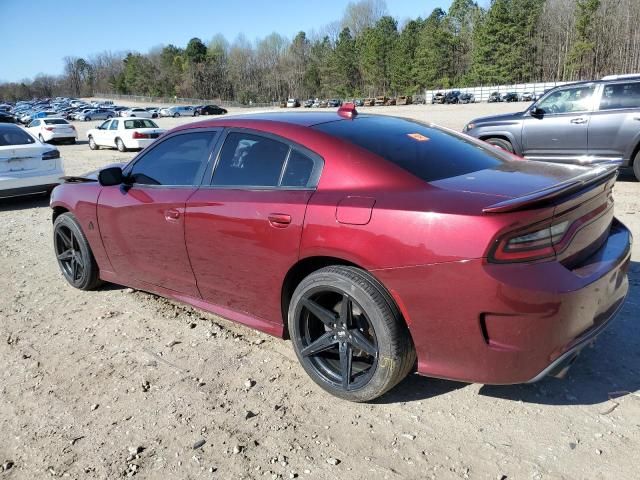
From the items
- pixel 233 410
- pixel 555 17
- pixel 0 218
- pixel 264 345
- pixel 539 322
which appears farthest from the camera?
pixel 555 17

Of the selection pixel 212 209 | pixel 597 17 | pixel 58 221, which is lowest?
pixel 58 221

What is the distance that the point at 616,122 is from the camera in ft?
28.1

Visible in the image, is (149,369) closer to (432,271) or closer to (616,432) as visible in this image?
(432,271)

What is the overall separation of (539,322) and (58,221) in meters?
4.44

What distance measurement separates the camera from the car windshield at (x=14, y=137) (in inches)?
383

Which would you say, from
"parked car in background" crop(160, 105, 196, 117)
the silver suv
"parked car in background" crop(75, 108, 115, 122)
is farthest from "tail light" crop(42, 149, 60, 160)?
"parked car in background" crop(160, 105, 196, 117)

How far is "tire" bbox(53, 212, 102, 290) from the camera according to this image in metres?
4.78

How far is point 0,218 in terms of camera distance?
9016mm

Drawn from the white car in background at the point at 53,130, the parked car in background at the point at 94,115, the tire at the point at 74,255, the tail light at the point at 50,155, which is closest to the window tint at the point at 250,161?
the tire at the point at 74,255

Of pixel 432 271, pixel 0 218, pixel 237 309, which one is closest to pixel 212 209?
pixel 237 309

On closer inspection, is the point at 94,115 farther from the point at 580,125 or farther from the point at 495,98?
the point at 580,125

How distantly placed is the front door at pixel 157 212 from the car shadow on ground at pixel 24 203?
6.69m

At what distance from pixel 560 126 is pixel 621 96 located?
997 mm

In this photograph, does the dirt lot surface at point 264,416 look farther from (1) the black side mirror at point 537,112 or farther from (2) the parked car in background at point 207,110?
(2) the parked car in background at point 207,110
